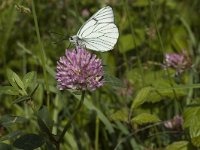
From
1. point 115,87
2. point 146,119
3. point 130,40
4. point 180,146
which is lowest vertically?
point 180,146

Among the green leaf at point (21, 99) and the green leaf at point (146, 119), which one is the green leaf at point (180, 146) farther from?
the green leaf at point (21, 99)

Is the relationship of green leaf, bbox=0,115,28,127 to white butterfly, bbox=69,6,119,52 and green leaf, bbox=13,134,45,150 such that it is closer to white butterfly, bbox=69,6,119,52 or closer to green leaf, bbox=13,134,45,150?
green leaf, bbox=13,134,45,150

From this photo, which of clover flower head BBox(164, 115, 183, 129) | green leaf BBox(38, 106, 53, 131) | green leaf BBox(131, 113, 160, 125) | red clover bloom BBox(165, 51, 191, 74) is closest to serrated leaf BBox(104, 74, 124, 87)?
green leaf BBox(38, 106, 53, 131)

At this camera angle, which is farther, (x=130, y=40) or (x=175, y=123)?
(x=130, y=40)

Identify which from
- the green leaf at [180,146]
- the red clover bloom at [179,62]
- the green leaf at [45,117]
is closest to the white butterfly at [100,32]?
the green leaf at [45,117]

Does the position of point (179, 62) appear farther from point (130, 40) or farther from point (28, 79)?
point (28, 79)

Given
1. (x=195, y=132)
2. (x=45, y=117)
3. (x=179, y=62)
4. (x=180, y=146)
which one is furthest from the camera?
(x=179, y=62)

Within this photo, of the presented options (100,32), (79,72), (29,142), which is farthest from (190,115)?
(29,142)
